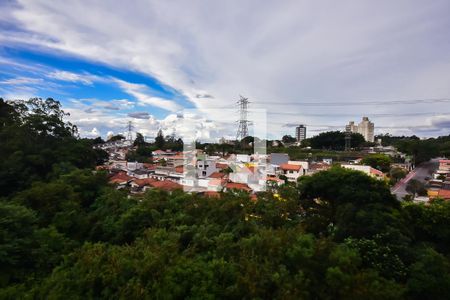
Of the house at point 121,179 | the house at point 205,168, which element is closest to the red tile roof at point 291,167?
the house at point 205,168

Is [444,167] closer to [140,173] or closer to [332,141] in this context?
[332,141]

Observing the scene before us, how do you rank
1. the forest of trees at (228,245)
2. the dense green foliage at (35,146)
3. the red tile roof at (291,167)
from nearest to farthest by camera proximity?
the forest of trees at (228,245) < the dense green foliage at (35,146) < the red tile roof at (291,167)

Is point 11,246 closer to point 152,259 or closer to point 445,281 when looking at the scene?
point 152,259

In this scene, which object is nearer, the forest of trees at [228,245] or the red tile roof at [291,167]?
the forest of trees at [228,245]

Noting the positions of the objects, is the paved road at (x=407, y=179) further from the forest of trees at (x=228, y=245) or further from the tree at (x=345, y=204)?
the forest of trees at (x=228, y=245)

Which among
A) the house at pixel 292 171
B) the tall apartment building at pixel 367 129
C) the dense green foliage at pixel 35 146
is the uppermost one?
the tall apartment building at pixel 367 129

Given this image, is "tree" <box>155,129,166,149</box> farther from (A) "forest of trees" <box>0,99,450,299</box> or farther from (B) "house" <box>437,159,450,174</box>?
(B) "house" <box>437,159,450,174</box>

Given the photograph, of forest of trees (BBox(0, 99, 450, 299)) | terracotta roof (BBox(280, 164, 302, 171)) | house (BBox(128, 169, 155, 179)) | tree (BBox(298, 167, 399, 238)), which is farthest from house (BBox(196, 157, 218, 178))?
tree (BBox(298, 167, 399, 238))
